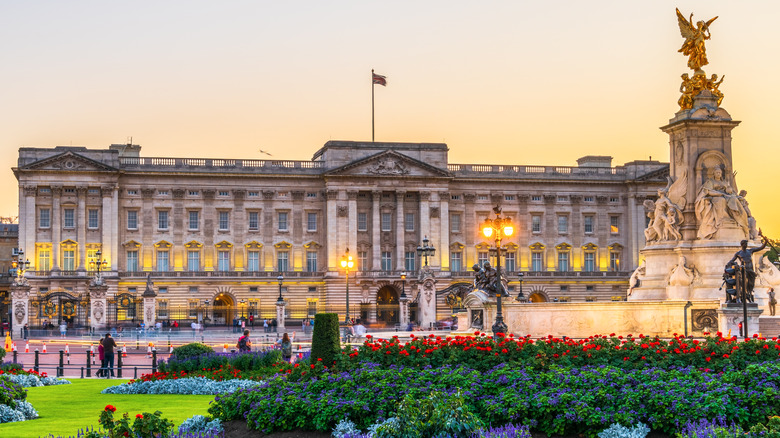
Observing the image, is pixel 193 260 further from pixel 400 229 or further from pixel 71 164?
pixel 400 229

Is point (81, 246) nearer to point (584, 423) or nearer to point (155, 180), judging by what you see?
point (155, 180)

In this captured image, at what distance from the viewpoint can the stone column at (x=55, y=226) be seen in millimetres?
85062

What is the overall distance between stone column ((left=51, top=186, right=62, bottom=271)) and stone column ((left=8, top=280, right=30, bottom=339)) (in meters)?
9.71

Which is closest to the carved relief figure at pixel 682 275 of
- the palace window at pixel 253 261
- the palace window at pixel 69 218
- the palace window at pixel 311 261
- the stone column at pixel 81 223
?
the palace window at pixel 311 261

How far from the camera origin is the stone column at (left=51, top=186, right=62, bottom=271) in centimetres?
8506

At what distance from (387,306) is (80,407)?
61979 mm

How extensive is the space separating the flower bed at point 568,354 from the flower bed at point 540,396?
0.49 meters

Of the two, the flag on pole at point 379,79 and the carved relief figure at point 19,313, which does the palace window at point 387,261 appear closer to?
the flag on pole at point 379,79

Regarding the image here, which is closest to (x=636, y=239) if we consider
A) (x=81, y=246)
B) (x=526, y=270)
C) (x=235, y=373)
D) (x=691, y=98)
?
(x=526, y=270)

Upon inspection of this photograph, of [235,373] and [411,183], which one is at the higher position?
[411,183]

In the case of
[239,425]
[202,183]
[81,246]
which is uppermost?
[202,183]

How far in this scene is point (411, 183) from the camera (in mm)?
90938

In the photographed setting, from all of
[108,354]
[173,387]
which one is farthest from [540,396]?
[108,354]

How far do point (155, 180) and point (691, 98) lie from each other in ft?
196
